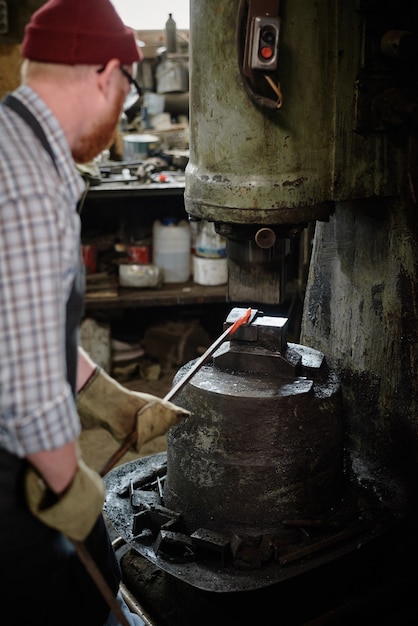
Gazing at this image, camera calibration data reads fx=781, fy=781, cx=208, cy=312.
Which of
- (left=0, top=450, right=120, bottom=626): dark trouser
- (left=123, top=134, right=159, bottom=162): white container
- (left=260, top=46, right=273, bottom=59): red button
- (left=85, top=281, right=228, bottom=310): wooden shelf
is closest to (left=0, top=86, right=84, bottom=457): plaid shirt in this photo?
(left=0, top=450, right=120, bottom=626): dark trouser

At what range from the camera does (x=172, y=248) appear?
471 centimetres

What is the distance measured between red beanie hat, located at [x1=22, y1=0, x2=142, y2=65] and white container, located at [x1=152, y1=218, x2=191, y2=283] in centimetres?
319

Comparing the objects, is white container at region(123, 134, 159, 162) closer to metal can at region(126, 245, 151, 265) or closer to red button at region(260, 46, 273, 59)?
metal can at region(126, 245, 151, 265)

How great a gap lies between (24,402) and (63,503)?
0.82ft

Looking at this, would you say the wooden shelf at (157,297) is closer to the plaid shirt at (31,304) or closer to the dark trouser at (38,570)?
the dark trouser at (38,570)

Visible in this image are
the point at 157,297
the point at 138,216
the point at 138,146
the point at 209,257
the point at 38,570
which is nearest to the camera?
the point at 38,570

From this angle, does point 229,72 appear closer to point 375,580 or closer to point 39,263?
point 39,263

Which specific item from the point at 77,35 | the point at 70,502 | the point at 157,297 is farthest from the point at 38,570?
the point at 157,297

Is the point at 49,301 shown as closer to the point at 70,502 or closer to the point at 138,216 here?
the point at 70,502

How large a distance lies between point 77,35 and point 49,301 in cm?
51

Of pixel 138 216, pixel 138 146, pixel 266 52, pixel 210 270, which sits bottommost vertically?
pixel 210 270

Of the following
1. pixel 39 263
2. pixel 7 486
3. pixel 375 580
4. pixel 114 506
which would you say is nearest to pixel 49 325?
pixel 39 263

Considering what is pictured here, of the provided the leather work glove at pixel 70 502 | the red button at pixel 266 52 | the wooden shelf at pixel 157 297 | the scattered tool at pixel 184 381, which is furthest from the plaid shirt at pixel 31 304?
the wooden shelf at pixel 157 297

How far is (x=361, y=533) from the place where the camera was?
2.15 metres
